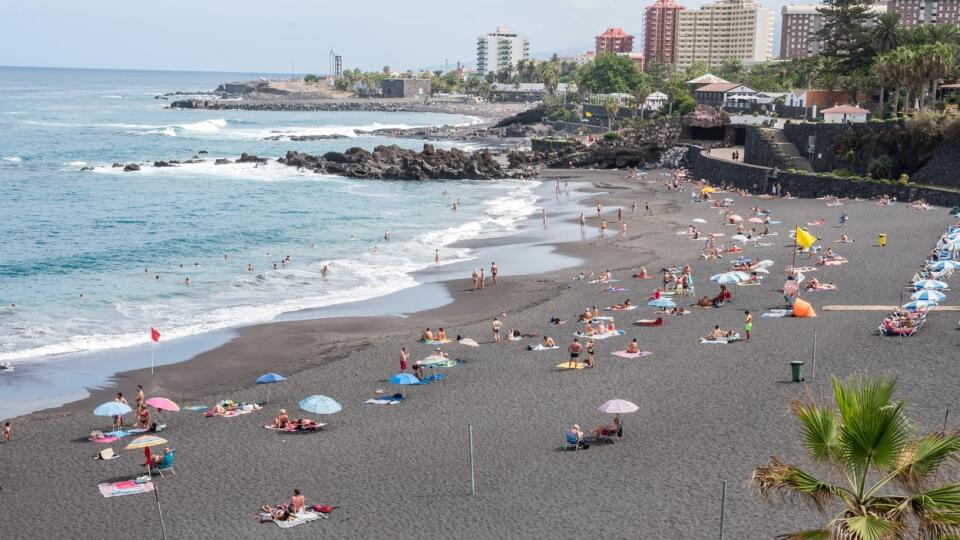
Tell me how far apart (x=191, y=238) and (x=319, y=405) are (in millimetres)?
30617

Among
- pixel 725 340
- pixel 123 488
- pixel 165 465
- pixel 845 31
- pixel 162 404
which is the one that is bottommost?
pixel 123 488

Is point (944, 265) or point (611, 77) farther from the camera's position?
point (611, 77)

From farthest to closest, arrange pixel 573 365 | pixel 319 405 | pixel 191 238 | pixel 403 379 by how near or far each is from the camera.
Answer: pixel 191 238, pixel 573 365, pixel 403 379, pixel 319 405

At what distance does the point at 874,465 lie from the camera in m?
6.79

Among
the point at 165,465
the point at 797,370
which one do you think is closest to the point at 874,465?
the point at 165,465

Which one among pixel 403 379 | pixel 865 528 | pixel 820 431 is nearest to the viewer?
pixel 865 528

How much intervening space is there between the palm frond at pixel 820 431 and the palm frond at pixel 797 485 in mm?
185

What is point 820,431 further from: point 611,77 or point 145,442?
point 611,77

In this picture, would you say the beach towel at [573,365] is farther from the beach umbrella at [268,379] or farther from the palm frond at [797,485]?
the palm frond at [797,485]

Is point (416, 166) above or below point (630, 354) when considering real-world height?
above

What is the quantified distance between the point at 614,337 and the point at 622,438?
27.2 ft

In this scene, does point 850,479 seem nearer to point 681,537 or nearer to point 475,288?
point 681,537

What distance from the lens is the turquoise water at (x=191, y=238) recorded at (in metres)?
32.4

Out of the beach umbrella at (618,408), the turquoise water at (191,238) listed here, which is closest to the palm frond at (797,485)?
the beach umbrella at (618,408)
